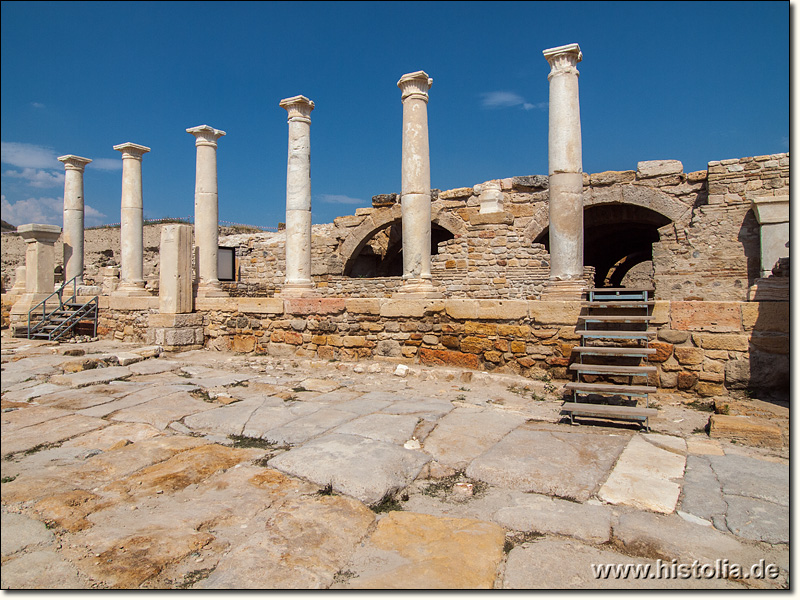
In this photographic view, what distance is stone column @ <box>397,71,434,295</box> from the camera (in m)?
8.98

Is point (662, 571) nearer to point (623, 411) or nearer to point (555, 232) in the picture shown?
point (623, 411)

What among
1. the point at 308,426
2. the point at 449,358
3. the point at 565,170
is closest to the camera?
the point at 308,426

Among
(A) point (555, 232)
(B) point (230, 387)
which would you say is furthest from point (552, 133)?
(B) point (230, 387)

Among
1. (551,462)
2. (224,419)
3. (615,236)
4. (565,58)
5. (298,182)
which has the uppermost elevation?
(565,58)

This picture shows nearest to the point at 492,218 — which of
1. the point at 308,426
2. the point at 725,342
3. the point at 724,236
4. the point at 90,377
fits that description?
the point at 724,236

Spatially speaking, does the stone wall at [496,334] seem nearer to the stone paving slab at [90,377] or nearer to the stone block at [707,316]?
the stone block at [707,316]

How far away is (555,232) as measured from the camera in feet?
26.1

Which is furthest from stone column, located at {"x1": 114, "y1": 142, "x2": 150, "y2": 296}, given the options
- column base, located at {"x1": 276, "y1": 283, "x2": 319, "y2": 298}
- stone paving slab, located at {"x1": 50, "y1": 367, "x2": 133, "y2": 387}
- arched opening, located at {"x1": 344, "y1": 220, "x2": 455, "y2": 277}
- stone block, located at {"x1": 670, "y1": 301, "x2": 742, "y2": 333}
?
stone block, located at {"x1": 670, "y1": 301, "x2": 742, "y2": 333}

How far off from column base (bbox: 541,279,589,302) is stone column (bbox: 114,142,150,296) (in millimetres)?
10857

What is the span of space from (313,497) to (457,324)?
4.46 m

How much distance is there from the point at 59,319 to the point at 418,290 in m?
8.80

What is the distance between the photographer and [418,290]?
847 cm

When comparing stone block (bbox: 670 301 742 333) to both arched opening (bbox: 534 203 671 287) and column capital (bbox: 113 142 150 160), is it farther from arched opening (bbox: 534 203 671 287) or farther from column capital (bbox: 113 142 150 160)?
column capital (bbox: 113 142 150 160)

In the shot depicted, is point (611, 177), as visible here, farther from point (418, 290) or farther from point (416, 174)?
point (418, 290)
